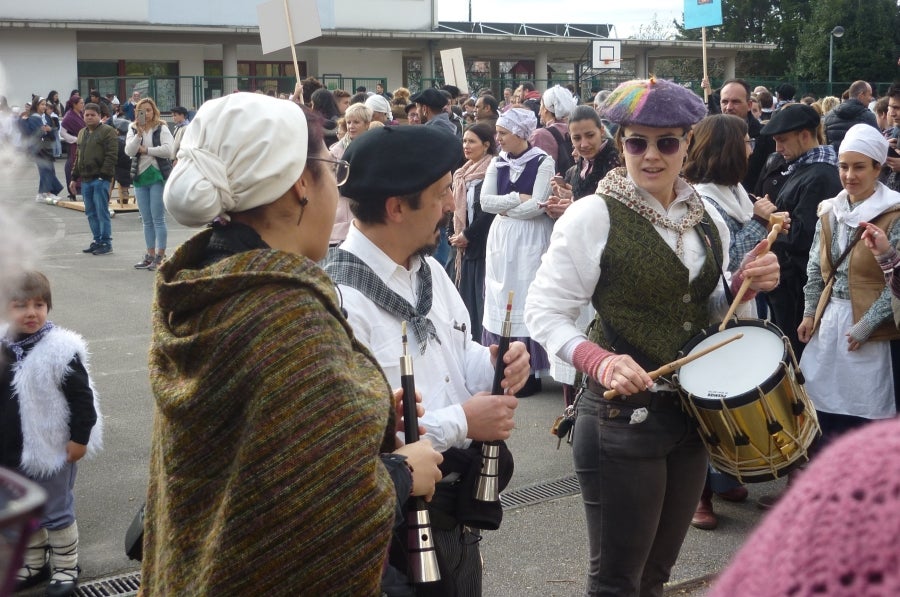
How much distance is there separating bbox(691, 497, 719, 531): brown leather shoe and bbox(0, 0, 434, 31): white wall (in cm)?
3132

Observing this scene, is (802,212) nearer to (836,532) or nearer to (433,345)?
(433,345)

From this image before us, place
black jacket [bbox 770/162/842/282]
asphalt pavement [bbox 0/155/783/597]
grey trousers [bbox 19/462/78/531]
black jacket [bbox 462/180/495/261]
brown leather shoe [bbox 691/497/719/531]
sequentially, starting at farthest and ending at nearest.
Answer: black jacket [bbox 462/180/495/261]
black jacket [bbox 770/162/842/282]
brown leather shoe [bbox 691/497/719/531]
asphalt pavement [bbox 0/155/783/597]
grey trousers [bbox 19/462/78/531]

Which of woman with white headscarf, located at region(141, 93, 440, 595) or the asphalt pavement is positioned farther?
the asphalt pavement

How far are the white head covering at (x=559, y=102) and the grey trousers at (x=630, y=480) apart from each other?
757 centimetres

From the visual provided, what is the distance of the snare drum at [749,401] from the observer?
305 centimetres

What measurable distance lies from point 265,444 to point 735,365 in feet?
5.76

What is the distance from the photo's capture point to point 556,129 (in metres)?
9.39

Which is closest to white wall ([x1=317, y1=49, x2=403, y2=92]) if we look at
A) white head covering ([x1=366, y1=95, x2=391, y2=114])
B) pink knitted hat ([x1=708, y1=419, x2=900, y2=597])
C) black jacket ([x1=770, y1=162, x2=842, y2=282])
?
white head covering ([x1=366, y1=95, x2=391, y2=114])

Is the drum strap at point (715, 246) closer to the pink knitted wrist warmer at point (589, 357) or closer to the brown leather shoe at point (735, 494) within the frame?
the pink knitted wrist warmer at point (589, 357)

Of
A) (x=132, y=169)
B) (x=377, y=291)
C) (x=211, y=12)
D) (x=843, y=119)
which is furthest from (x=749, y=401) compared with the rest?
(x=211, y=12)

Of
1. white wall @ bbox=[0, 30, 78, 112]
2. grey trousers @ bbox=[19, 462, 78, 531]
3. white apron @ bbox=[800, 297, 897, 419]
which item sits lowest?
grey trousers @ bbox=[19, 462, 78, 531]

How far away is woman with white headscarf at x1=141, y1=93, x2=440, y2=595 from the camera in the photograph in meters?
1.93

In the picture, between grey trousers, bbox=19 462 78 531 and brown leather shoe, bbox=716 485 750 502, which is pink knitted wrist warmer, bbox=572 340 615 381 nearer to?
grey trousers, bbox=19 462 78 531

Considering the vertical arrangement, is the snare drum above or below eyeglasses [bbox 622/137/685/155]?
below
